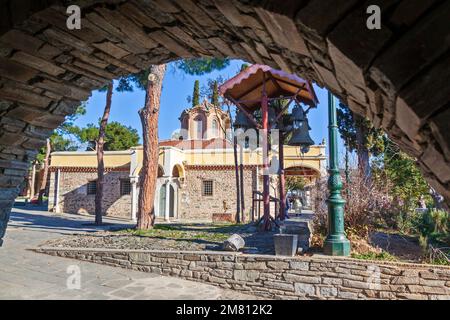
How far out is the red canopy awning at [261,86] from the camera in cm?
778

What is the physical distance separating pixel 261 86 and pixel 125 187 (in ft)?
40.3

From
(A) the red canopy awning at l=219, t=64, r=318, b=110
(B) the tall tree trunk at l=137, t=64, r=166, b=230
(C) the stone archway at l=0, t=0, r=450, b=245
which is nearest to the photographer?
(C) the stone archway at l=0, t=0, r=450, b=245

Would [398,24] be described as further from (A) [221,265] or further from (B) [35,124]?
(A) [221,265]

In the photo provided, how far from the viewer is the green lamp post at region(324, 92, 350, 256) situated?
5391 millimetres

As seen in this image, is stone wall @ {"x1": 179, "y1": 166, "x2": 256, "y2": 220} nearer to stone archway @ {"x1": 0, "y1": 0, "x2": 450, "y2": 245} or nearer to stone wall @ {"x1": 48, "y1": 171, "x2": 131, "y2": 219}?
stone wall @ {"x1": 48, "y1": 171, "x2": 131, "y2": 219}

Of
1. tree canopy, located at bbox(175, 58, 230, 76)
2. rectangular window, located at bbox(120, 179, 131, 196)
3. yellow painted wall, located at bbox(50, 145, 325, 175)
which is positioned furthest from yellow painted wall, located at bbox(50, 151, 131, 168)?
tree canopy, located at bbox(175, 58, 230, 76)

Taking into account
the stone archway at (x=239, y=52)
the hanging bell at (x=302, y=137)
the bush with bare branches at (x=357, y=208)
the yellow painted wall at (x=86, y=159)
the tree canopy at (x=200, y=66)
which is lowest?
the bush with bare branches at (x=357, y=208)

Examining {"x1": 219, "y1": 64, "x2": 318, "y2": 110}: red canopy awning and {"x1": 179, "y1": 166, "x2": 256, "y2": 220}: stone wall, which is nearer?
{"x1": 219, "y1": 64, "x2": 318, "y2": 110}: red canopy awning

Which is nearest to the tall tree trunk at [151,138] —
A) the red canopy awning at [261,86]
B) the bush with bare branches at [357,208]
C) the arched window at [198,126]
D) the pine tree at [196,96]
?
the red canopy awning at [261,86]

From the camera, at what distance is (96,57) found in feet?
6.70

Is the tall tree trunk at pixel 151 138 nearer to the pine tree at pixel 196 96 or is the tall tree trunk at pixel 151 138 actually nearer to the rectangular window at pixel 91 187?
the rectangular window at pixel 91 187

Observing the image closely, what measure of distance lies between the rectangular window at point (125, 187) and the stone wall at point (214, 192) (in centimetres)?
299

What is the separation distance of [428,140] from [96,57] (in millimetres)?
1818

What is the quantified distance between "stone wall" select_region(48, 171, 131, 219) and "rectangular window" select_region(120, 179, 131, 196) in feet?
0.54
